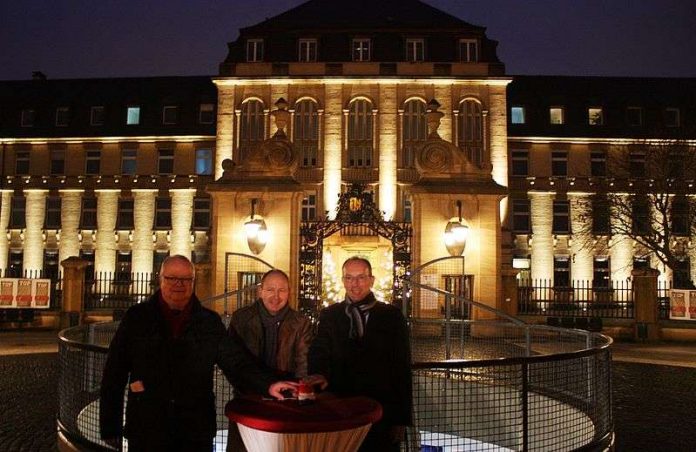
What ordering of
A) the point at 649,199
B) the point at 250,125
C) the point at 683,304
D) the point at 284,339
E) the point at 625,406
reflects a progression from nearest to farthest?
the point at 284,339, the point at 625,406, the point at 683,304, the point at 649,199, the point at 250,125

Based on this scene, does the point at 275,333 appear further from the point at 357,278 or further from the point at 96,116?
the point at 96,116

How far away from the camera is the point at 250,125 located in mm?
38938

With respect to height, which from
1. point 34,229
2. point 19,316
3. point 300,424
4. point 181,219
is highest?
point 181,219

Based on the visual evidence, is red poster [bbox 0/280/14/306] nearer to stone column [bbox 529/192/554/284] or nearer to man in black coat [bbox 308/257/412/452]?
man in black coat [bbox 308/257/412/452]

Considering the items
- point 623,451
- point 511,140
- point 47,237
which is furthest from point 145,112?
point 623,451

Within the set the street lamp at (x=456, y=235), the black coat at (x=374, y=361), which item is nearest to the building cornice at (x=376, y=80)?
the street lamp at (x=456, y=235)

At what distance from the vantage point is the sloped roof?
3941cm

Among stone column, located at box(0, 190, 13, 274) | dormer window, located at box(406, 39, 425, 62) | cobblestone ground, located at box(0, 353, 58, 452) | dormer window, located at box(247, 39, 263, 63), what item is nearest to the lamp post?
cobblestone ground, located at box(0, 353, 58, 452)

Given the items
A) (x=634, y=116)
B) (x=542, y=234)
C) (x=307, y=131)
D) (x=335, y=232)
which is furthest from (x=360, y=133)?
(x=634, y=116)

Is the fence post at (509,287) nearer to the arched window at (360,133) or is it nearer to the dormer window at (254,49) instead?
the arched window at (360,133)

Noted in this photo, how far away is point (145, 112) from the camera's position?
46.3 m

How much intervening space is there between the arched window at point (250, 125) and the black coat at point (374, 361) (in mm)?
34378

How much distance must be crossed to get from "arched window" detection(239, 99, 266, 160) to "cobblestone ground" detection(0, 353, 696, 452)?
23770 mm

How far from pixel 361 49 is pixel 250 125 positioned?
7.87 meters
